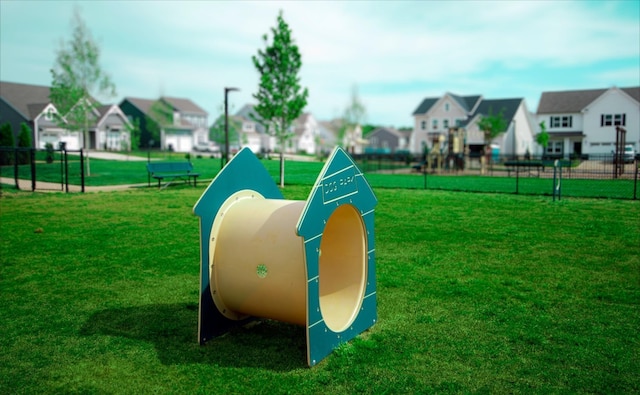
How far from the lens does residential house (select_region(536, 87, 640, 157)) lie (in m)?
62.0

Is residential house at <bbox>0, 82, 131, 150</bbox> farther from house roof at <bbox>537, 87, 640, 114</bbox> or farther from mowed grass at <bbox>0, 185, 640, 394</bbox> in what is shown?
house roof at <bbox>537, 87, 640, 114</bbox>

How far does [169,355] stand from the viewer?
16.6ft

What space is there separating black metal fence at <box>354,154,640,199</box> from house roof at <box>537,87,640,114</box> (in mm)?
16952

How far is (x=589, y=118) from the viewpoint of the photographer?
63906 mm

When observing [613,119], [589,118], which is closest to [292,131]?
[589,118]

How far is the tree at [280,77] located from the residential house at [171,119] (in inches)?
2137

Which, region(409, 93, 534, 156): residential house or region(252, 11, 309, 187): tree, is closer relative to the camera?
region(252, 11, 309, 187): tree

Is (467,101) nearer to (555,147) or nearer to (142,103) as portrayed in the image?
(555,147)

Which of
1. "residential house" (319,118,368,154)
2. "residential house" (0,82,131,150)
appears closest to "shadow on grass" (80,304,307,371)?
"residential house" (0,82,131,150)

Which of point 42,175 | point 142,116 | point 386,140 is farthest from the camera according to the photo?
point 386,140

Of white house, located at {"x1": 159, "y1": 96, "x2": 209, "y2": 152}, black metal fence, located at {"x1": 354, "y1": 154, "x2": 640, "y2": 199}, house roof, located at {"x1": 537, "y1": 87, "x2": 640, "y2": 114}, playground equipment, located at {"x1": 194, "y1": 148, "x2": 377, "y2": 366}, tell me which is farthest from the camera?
white house, located at {"x1": 159, "y1": 96, "x2": 209, "y2": 152}

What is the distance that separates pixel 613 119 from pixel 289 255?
6866 centimetres

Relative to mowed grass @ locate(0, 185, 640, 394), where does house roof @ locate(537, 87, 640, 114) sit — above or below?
above

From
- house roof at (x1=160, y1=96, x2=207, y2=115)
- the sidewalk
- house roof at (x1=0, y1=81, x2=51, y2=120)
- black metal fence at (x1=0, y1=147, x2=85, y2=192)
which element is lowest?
the sidewalk
